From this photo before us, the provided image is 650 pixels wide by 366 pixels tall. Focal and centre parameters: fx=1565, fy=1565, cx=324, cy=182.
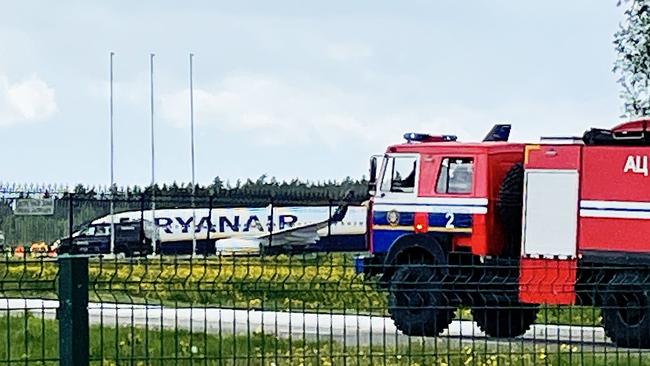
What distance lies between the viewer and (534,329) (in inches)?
527

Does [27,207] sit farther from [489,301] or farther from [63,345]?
[63,345]

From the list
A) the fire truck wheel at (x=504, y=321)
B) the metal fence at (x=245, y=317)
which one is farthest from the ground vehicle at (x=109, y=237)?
the metal fence at (x=245, y=317)

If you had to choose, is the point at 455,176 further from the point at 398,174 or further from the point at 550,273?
the point at 550,273

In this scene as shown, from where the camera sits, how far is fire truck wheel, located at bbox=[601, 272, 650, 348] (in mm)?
12741

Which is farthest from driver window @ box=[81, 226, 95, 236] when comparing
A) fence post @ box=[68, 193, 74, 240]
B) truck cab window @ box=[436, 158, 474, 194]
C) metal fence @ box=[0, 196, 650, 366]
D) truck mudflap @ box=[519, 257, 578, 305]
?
metal fence @ box=[0, 196, 650, 366]

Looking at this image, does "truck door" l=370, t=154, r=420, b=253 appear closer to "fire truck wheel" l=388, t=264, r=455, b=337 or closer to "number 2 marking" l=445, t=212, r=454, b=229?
"number 2 marking" l=445, t=212, r=454, b=229

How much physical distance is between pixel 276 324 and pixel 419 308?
1228 mm

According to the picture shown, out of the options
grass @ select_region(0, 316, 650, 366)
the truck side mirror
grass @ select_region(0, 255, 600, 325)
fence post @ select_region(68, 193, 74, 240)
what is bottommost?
fence post @ select_region(68, 193, 74, 240)

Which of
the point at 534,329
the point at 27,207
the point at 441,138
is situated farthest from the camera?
the point at 27,207

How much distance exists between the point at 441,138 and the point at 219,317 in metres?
11.1

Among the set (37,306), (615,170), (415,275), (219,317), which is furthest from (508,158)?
(37,306)

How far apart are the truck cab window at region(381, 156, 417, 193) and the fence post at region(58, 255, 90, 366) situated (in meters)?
13.1

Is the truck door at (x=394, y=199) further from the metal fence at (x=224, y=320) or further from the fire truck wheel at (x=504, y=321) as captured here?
the metal fence at (x=224, y=320)

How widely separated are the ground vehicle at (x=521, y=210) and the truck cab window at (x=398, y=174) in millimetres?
13
